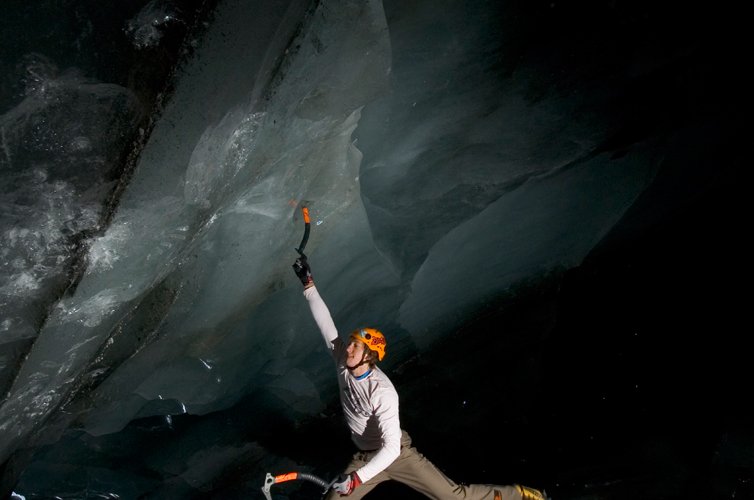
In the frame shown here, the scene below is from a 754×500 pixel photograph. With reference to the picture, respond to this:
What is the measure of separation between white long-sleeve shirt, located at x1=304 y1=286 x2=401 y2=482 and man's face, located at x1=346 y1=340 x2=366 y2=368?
0.07 meters

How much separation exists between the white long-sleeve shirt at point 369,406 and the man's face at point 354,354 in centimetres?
7

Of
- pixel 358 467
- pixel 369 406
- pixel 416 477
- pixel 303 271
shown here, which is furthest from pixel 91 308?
pixel 416 477

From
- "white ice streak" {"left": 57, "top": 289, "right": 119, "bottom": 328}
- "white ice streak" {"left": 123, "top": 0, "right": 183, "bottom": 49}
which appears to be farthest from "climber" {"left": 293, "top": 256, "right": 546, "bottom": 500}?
"white ice streak" {"left": 123, "top": 0, "right": 183, "bottom": 49}

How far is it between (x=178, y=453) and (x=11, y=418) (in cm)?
101

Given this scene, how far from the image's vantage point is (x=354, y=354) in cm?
257

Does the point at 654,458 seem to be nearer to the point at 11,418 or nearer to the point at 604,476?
the point at 604,476

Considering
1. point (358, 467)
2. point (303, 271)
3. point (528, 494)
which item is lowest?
point (528, 494)

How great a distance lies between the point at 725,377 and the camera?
4055mm

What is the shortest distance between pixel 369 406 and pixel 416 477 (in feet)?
1.88

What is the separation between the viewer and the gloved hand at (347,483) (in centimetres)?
253

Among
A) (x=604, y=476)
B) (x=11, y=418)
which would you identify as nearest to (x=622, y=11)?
(x=604, y=476)

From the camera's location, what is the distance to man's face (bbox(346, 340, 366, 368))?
2576 millimetres

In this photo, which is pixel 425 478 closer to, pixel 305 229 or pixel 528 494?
pixel 528 494

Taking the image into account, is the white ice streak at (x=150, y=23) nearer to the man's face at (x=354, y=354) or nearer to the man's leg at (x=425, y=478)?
the man's face at (x=354, y=354)
